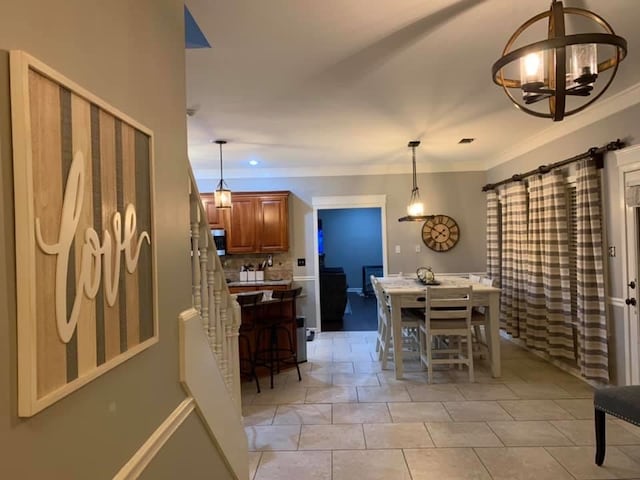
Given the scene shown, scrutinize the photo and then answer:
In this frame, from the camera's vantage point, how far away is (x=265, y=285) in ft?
19.6

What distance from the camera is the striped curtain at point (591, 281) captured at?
11.6 feet

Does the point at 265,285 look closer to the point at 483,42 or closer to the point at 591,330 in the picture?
the point at 591,330

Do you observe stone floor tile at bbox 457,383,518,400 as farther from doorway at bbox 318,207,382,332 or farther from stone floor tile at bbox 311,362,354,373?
doorway at bbox 318,207,382,332

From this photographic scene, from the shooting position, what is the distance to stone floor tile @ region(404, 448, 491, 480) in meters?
2.51

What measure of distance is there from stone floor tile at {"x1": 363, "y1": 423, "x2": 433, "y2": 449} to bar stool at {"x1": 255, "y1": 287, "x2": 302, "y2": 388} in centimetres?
129

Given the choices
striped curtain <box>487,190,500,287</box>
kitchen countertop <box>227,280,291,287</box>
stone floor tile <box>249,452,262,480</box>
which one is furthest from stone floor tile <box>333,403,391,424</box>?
striped curtain <box>487,190,500,287</box>

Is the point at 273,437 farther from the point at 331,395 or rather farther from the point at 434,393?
the point at 434,393

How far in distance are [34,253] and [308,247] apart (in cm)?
574

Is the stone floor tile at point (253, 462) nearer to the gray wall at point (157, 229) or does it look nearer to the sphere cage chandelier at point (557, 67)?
the gray wall at point (157, 229)

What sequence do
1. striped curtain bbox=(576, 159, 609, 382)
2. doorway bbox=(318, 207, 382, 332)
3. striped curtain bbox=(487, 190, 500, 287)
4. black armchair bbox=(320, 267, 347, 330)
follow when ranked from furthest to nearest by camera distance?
doorway bbox=(318, 207, 382, 332)
black armchair bbox=(320, 267, 347, 330)
striped curtain bbox=(487, 190, 500, 287)
striped curtain bbox=(576, 159, 609, 382)

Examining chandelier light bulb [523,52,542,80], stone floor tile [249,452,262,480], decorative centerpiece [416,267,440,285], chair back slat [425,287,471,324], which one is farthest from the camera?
decorative centerpiece [416,267,440,285]

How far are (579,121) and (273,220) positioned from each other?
4024mm

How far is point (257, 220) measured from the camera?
244 inches

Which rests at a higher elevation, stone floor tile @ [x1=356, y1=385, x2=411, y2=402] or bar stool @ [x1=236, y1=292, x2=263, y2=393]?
bar stool @ [x1=236, y1=292, x2=263, y2=393]
